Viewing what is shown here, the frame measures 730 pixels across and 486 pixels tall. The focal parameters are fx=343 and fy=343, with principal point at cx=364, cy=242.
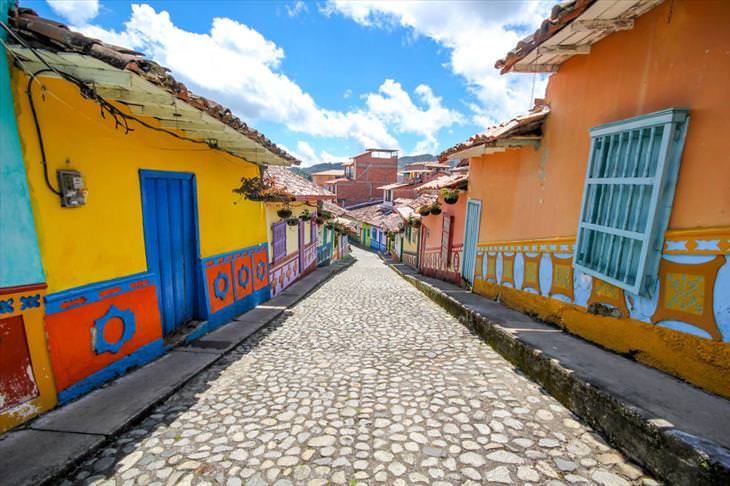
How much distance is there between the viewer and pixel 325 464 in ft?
9.29

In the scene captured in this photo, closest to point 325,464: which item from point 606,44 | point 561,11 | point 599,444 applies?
point 599,444

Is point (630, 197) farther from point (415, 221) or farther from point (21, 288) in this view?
point (415, 221)

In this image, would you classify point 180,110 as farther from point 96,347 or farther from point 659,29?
point 659,29

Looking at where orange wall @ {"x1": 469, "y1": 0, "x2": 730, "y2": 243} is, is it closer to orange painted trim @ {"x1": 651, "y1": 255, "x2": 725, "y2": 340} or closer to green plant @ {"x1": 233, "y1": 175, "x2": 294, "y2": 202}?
orange painted trim @ {"x1": 651, "y1": 255, "x2": 725, "y2": 340}

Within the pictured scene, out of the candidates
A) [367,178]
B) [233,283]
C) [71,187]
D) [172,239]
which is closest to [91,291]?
[71,187]

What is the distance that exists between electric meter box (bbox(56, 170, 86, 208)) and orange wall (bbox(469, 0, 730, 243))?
20.1ft

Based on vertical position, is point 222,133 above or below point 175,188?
above

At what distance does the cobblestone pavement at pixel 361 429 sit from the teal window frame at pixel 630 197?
1.74 m

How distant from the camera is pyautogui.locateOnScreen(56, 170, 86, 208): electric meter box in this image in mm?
3498

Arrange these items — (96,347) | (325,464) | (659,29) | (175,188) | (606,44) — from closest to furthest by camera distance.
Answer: (325,464)
(659,29)
(96,347)
(606,44)
(175,188)

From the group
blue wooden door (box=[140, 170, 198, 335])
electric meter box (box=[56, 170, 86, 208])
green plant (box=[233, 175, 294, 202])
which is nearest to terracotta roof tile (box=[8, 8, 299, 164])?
electric meter box (box=[56, 170, 86, 208])

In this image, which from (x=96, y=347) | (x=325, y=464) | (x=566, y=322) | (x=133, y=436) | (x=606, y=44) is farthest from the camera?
(x=566, y=322)

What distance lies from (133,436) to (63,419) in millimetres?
738

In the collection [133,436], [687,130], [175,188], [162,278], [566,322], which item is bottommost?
[133,436]
